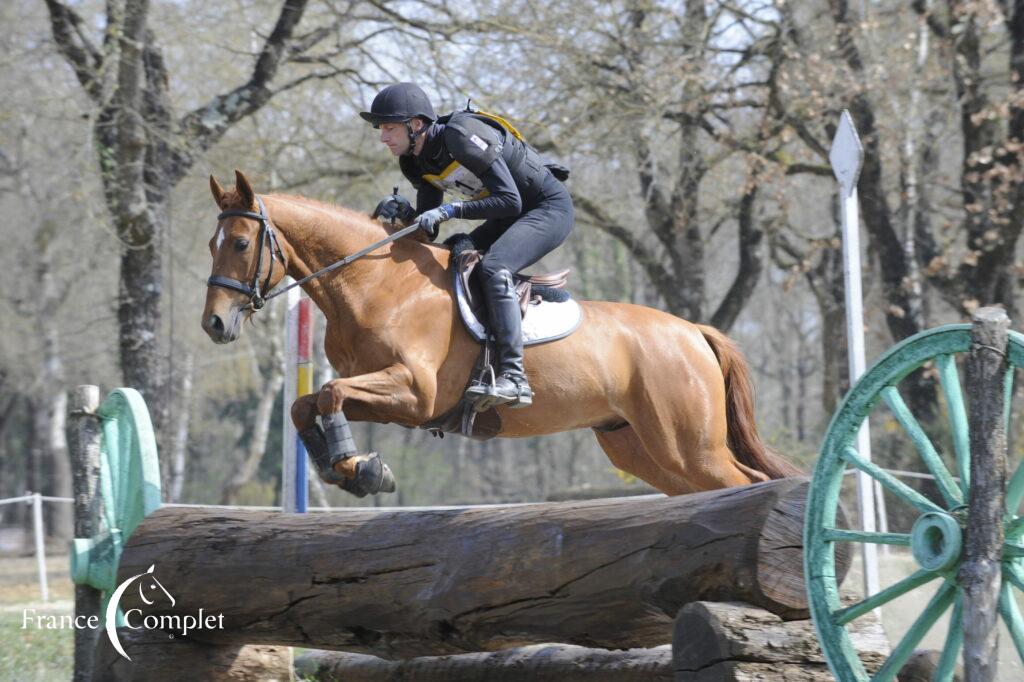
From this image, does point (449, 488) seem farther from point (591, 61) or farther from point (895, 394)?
point (895, 394)

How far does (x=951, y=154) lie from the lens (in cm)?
2184

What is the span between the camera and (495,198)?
524 cm

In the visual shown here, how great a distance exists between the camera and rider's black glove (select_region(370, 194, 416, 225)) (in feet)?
18.0

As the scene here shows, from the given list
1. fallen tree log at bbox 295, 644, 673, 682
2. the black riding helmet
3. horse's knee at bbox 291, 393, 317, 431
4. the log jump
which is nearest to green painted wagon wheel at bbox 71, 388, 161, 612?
the log jump

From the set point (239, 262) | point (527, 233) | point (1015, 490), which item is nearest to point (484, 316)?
point (527, 233)

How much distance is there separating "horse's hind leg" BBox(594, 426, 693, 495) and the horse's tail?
1.28ft

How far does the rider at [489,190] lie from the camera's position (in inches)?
202

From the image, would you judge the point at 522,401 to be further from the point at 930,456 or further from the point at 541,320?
the point at 930,456

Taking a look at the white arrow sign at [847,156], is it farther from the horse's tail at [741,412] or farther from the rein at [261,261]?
the rein at [261,261]

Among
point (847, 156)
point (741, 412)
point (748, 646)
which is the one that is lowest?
point (748, 646)

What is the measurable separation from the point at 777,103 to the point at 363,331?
907cm

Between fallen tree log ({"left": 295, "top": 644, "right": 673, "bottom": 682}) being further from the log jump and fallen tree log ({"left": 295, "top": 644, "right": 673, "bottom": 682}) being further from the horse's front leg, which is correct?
the horse's front leg

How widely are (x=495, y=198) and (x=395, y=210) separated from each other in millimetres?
562

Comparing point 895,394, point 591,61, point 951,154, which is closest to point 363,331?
point 895,394
